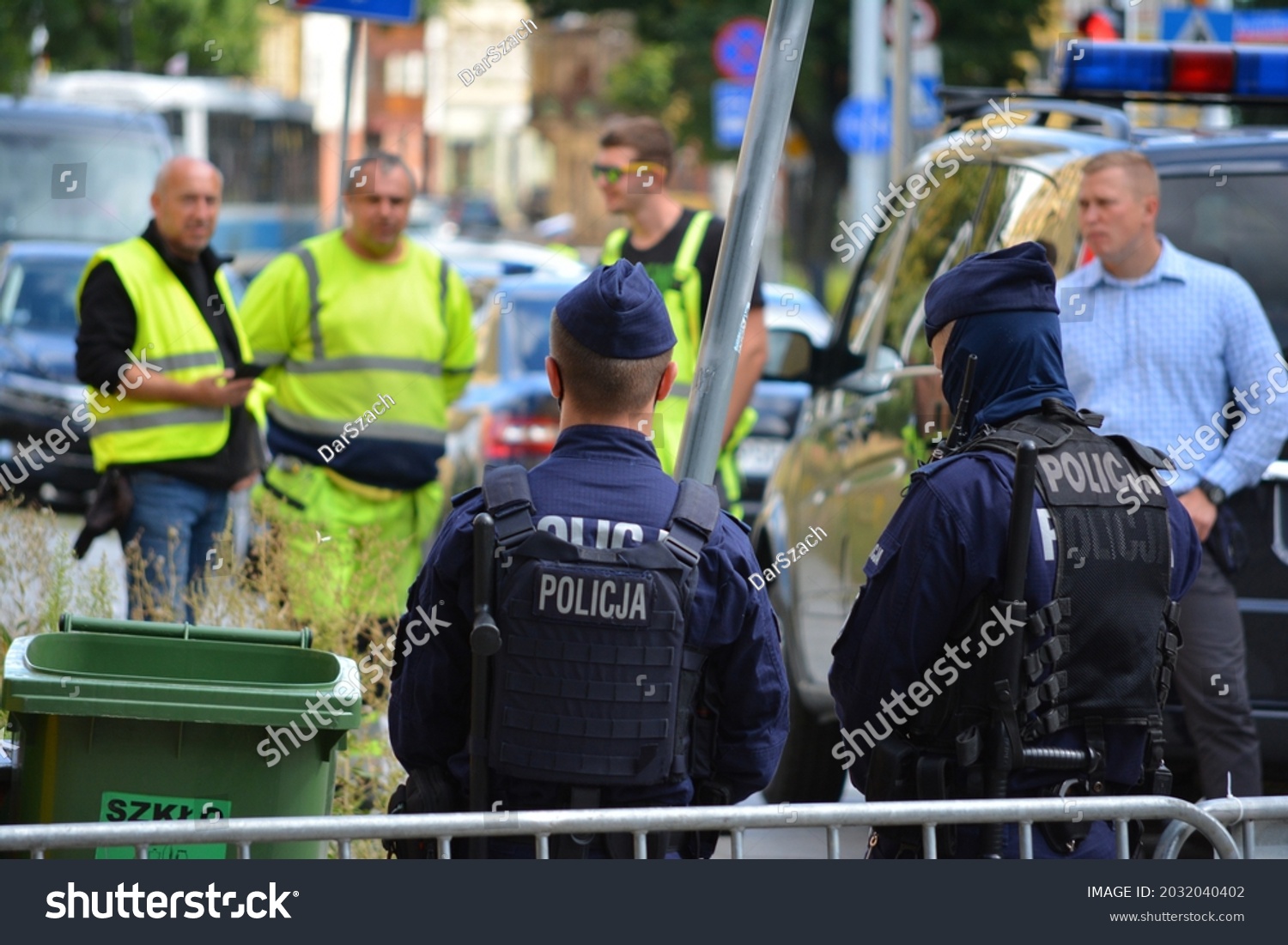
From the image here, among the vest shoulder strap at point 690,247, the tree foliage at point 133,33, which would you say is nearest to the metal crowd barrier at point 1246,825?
the vest shoulder strap at point 690,247

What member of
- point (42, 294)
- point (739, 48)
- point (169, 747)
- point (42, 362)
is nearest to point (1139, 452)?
point (169, 747)

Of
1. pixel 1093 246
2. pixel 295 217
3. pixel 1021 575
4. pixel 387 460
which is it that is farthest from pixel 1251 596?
pixel 295 217

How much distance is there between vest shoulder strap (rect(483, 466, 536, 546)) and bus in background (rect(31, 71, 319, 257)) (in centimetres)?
901

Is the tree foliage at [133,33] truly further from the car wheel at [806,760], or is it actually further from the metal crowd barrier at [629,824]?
the metal crowd barrier at [629,824]

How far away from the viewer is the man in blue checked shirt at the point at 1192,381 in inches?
190

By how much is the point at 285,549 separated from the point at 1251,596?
2.66 metres

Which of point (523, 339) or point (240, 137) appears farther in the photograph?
point (240, 137)

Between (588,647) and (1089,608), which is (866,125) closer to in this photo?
(1089,608)

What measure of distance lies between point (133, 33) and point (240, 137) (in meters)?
5.58

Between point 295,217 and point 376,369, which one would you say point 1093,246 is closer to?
point 376,369

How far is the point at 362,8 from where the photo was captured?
7570mm

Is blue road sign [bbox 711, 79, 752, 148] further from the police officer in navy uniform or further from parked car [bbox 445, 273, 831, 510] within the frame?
the police officer in navy uniform

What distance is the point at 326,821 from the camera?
8.63 ft

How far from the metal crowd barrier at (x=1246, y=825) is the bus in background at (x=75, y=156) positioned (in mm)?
15101
